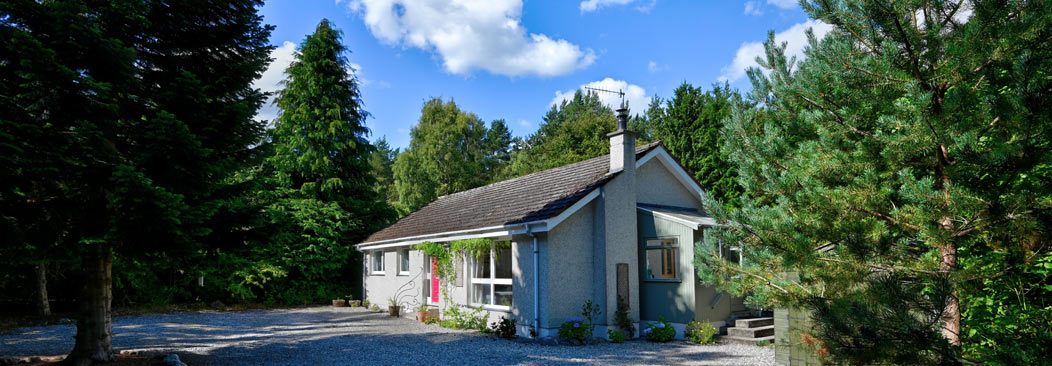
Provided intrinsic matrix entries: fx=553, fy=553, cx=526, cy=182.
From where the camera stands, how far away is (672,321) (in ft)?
41.6

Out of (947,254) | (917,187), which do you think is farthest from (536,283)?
(917,187)

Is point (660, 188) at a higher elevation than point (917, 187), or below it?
higher

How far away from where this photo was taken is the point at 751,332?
12.0m

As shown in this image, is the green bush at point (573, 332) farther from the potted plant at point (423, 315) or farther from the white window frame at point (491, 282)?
Answer: the potted plant at point (423, 315)

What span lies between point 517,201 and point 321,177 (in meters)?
12.1

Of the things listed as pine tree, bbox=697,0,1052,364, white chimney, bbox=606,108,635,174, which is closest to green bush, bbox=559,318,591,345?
white chimney, bbox=606,108,635,174

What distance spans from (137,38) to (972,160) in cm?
1049

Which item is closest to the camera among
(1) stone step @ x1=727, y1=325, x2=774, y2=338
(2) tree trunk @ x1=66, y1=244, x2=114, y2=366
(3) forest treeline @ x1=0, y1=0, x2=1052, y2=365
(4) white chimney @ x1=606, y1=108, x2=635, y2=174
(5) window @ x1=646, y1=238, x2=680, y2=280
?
(3) forest treeline @ x1=0, y1=0, x2=1052, y2=365

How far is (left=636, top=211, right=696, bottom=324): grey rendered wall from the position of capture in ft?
40.8

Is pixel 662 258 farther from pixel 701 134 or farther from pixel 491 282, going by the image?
pixel 701 134

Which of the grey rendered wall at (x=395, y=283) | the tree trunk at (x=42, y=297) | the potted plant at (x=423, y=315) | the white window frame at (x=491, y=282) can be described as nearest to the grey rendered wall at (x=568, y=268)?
the white window frame at (x=491, y=282)

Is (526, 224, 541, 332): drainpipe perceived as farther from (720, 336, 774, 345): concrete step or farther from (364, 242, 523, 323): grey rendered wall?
(720, 336, 774, 345): concrete step

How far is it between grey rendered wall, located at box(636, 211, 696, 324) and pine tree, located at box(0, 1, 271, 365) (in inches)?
347

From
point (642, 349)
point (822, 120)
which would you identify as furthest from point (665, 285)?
point (822, 120)
